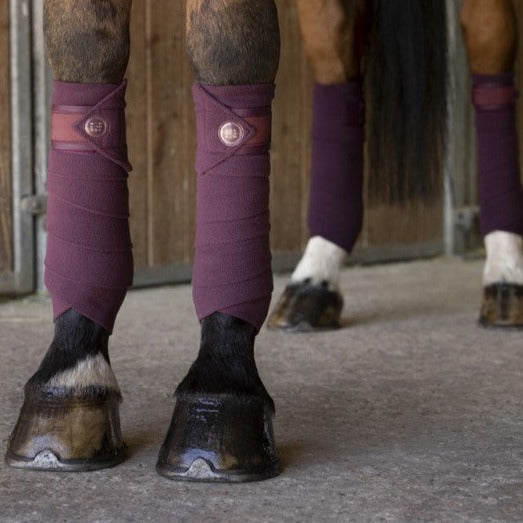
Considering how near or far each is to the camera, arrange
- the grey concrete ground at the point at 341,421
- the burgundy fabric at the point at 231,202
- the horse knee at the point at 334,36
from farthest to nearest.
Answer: the horse knee at the point at 334,36
the burgundy fabric at the point at 231,202
the grey concrete ground at the point at 341,421

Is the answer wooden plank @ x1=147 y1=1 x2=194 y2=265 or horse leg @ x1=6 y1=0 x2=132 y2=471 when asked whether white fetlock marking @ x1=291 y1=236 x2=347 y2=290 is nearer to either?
wooden plank @ x1=147 y1=1 x2=194 y2=265

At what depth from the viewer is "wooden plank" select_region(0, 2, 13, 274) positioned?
2641 millimetres

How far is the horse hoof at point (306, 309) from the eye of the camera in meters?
2.12

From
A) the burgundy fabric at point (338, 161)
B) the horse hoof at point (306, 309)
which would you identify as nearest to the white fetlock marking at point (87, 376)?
the horse hoof at point (306, 309)

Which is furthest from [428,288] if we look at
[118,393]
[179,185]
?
[118,393]

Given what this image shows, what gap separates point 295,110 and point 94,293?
6.81 feet

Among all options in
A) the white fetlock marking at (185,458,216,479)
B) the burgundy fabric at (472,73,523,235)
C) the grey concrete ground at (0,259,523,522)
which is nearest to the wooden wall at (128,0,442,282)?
the grey concrete ground at (0,259,523,522)

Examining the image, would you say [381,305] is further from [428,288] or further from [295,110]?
[295,110]

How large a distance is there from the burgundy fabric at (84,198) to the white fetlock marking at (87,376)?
43 mm

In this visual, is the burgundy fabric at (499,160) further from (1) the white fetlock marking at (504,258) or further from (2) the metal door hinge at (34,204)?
(2) the metal door hinge at (34,204)

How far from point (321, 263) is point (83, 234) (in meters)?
1.03

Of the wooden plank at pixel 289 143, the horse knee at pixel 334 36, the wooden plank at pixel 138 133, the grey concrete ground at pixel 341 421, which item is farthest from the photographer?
the wooden plank at pixel 289 143

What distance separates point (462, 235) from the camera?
3.73 m

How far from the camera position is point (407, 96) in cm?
222
